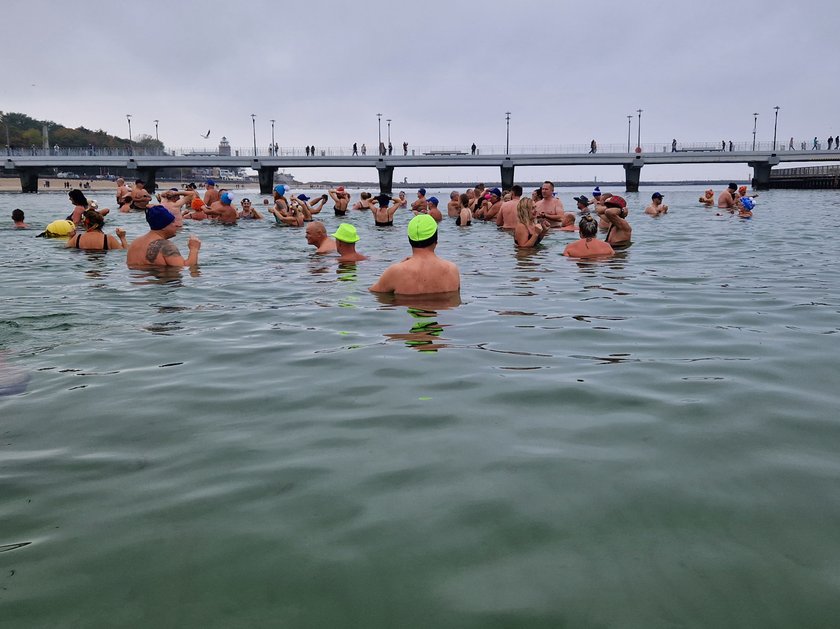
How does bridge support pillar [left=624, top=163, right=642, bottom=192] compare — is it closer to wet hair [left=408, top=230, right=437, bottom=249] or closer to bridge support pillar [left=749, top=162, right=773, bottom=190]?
bridge support pillar [left=749, top=162, right=773, bottom=190]

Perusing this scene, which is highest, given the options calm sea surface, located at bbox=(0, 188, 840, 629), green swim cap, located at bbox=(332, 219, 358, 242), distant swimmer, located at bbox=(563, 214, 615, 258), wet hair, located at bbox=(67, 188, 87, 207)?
wet hair, located at bbox=(67, 188, 87, 207)

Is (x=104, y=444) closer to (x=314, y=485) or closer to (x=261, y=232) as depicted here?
(x=314, y=485)

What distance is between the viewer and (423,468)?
305cm

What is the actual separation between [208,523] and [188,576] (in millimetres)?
376

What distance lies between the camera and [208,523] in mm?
2588

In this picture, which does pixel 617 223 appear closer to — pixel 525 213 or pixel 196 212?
pixel 525 213

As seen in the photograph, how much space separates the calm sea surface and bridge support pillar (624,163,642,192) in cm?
6447

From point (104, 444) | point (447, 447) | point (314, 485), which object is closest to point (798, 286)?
point (447, 447)

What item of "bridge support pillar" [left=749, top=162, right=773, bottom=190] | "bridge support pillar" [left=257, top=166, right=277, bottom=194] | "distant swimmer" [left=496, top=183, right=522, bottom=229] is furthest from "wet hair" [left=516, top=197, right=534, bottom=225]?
"bridge support pillar" [left=749, top=162, right=773, bottom=190]

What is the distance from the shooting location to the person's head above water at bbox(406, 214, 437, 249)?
23.1ft

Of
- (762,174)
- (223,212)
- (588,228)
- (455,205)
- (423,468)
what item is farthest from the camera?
(762,174)

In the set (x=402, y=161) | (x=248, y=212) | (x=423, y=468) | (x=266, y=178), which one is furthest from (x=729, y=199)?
(x=266, y=178)

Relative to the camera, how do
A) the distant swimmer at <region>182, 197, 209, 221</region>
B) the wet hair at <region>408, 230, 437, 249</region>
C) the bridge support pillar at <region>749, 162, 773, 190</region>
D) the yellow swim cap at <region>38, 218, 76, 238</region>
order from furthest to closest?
the bridge support pillar at <region>749, 162, 773, 190</region>
the distant swimmer at <region>182, 197, 209, 221</region>
the yellow swim cap at <region>38, 218, 76, 238</region>
the wet hair at <region>408, 230, 437, 249</region>

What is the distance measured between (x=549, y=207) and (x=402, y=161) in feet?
161
